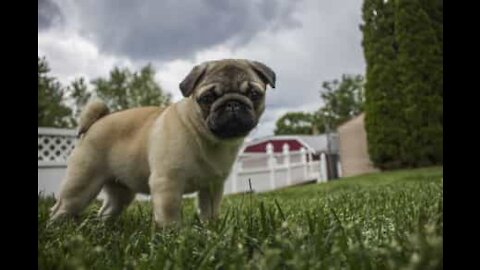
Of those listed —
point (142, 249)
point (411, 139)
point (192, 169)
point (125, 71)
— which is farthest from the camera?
point (125, 71)

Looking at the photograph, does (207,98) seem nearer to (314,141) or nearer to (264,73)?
(264,73)

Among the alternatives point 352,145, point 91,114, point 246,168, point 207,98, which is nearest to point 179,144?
point 207,98

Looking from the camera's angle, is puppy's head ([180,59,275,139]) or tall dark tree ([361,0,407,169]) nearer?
puppy's head ([180,59,275,139])

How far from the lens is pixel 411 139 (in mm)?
16281

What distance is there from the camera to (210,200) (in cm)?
273

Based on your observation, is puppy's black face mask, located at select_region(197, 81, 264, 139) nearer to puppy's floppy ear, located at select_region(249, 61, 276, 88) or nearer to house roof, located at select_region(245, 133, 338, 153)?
puppy's floppy ear, located at select_region(249, 61, 276, 88)

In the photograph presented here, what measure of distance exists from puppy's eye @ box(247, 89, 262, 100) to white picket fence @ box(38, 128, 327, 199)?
0.67 m

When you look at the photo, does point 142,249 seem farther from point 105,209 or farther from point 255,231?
point 105,209

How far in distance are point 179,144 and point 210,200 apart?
42cm

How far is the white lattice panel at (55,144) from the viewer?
9.28m

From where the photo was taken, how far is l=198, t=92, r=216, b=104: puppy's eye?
97.6 inches

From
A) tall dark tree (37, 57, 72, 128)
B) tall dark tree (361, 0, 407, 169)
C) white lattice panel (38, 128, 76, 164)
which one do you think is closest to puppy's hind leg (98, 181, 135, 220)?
white lattice panel (38, 128, 76, 164)
